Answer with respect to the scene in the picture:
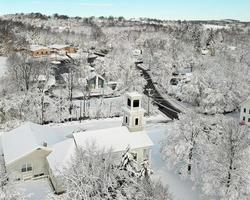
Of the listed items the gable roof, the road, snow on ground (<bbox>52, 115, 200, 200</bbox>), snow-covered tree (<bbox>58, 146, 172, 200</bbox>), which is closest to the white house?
the road

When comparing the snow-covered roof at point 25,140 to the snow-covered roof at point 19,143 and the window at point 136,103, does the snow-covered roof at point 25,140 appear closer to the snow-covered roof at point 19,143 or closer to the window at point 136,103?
the snow-covered roof at point 19,143

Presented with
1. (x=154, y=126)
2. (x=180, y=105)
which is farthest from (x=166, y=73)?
(x=154, y=126)

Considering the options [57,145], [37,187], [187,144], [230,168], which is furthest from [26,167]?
[230,168]

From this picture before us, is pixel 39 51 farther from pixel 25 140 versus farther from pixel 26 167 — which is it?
pixel 26 167

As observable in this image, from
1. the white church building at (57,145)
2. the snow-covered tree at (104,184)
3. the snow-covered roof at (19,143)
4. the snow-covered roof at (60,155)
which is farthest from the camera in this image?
the snow-covered roof at (19,143)

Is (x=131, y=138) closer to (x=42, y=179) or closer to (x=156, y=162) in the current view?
(x=156, y=162)

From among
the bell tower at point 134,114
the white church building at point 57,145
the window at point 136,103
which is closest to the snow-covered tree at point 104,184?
the white church building at point 57,145

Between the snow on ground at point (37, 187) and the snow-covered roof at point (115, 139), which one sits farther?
the snow-covered roof at point (115, 139)

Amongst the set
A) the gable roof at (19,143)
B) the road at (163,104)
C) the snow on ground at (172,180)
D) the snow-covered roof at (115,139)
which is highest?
the snow-covered roof at (115,139)
